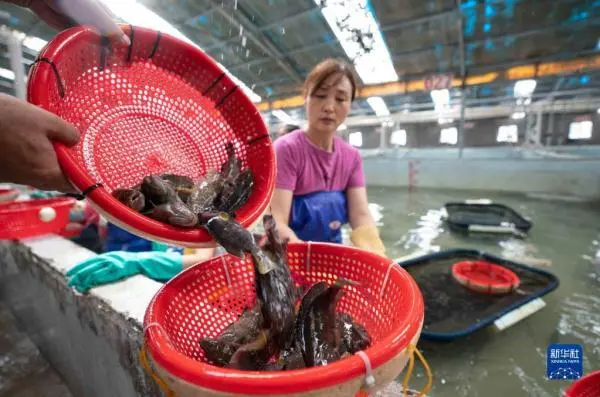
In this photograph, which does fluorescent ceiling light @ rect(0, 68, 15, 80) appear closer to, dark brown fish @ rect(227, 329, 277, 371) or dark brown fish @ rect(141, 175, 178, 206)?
dark brown fish @ rect(141, 175, 178, 206)

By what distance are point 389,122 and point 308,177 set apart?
1139 cm

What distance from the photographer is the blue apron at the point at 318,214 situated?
2.15 metres

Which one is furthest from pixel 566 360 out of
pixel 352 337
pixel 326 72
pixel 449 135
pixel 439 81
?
pixel 449 135

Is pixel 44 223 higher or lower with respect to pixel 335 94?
lower

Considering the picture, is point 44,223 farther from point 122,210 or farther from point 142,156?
point 122,210

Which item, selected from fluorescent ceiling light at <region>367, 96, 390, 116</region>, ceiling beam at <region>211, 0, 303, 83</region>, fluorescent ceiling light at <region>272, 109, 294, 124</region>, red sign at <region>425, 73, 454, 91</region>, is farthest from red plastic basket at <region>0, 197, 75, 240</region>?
fluorescent ceiling light at <region>367, 96, 390, 116</region>

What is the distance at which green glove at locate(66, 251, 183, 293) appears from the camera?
1.67 meters

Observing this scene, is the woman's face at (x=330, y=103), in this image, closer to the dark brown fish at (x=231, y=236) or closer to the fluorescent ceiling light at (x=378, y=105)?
the dark brown fish at (x=231, y=236)

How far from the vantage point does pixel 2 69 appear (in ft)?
13.5

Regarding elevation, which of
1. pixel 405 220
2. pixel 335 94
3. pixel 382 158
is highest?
pixel 335 94

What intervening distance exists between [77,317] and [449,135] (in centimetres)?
2005

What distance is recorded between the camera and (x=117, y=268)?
68.4 inches

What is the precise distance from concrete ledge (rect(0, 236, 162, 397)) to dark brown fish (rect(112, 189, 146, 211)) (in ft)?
2.07

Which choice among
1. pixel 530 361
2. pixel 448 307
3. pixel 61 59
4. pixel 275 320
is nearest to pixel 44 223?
pixel 61 59
